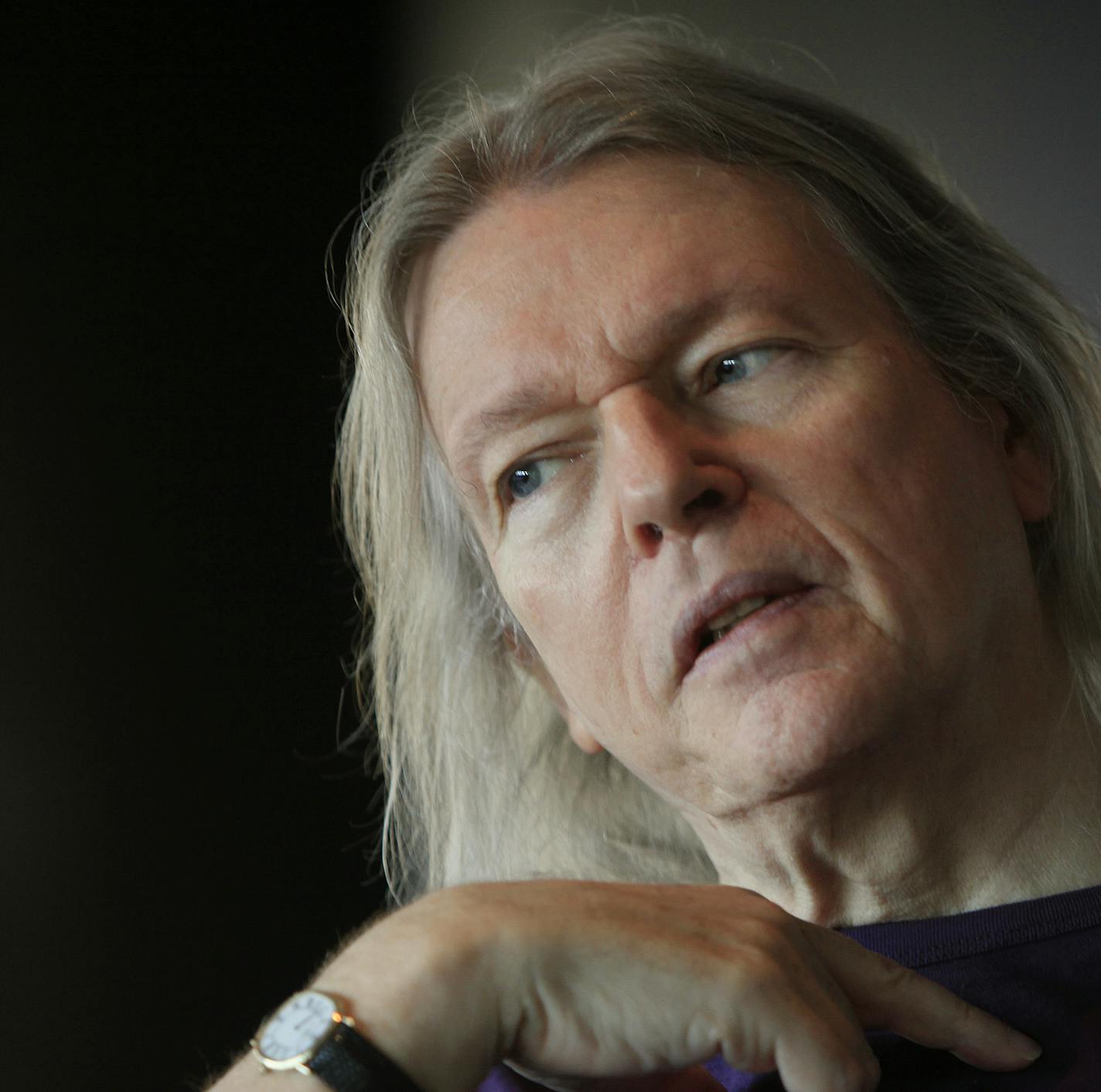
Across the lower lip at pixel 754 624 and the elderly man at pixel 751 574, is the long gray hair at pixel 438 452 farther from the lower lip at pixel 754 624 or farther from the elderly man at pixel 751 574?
the lower lip at pixel 754 624

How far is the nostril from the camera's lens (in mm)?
1234

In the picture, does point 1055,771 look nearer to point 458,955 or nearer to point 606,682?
point 606,682

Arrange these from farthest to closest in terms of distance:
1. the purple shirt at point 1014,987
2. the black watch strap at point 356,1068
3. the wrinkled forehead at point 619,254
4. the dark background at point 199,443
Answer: the dark background at point 199,443, the wrinkled forehead at point 619,254, the purple shirt at point 1014,987, the black watch strap at point 356,1068

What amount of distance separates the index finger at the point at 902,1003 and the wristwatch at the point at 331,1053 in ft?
1.15

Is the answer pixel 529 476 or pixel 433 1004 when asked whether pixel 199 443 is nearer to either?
pixel 529 476

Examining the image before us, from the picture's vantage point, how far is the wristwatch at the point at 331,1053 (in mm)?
969

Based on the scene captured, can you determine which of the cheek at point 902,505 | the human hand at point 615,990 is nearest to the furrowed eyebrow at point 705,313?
the cheek at point 902,505

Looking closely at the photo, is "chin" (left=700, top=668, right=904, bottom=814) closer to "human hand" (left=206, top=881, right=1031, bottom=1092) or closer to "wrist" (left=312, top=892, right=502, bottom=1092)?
"human hand" (left=206, top=881, right=1031, bottom=1092)

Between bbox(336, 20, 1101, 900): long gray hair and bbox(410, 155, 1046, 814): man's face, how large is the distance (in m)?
0.05

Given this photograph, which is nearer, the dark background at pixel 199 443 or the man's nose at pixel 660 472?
the man's nose at pixel 660 472

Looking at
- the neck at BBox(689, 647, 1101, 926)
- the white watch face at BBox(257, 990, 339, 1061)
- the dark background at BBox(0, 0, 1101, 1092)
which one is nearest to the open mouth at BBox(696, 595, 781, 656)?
the neck at BBox(689, 647, 1101, 926)

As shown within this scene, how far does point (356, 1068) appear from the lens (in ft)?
3.18

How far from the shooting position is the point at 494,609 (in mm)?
1785

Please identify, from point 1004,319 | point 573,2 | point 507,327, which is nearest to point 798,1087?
point 507,327
